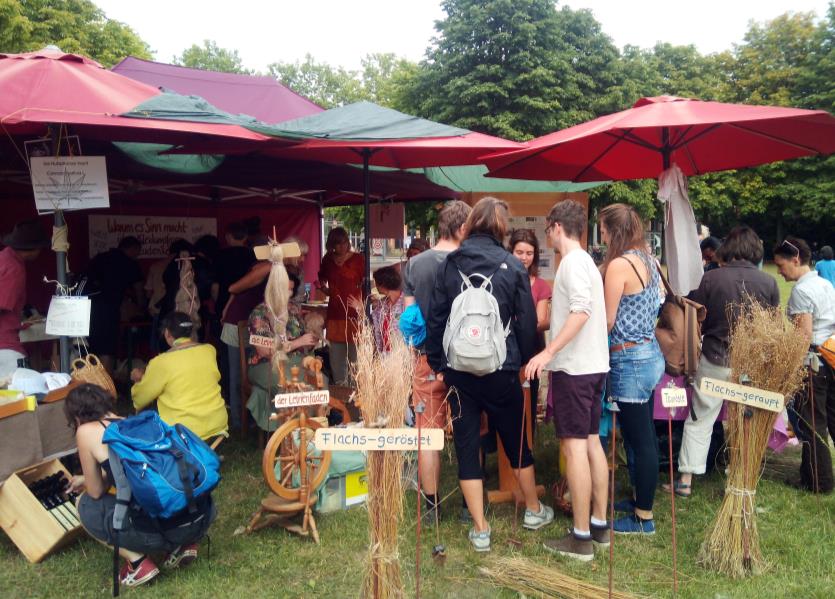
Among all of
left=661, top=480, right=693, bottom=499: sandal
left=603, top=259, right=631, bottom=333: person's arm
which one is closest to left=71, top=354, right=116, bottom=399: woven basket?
left=603, top=259, right=631, bottom=333: person's arm

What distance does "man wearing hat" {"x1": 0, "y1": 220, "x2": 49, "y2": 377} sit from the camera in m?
3.95

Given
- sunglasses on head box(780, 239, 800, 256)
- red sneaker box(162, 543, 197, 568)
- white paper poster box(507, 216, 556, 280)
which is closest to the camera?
red sneaker box(162, 543, 197, 568)

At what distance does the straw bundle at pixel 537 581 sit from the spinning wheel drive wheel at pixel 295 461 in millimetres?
975

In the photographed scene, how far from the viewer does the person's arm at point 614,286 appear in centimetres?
306

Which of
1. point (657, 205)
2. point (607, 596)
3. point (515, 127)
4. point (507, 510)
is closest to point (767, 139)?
point (507, 510)

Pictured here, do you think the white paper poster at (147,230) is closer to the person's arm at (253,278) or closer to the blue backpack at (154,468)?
the person's arm at (253,278)

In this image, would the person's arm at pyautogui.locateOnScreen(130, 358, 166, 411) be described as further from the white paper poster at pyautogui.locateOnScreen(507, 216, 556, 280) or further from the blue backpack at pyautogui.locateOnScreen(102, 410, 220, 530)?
the white paper poster at pyautogui.locateOnScreen(507, 216, 556, 280)

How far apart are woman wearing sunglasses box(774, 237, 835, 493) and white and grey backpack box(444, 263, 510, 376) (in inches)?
79.9

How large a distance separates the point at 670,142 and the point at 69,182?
12.8ft

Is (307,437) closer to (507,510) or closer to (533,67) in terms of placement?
(507,510)

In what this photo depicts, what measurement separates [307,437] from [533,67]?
14334 mm

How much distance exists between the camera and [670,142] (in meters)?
4.66

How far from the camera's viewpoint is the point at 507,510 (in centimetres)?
367

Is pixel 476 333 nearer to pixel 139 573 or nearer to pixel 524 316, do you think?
pixel 524 316
